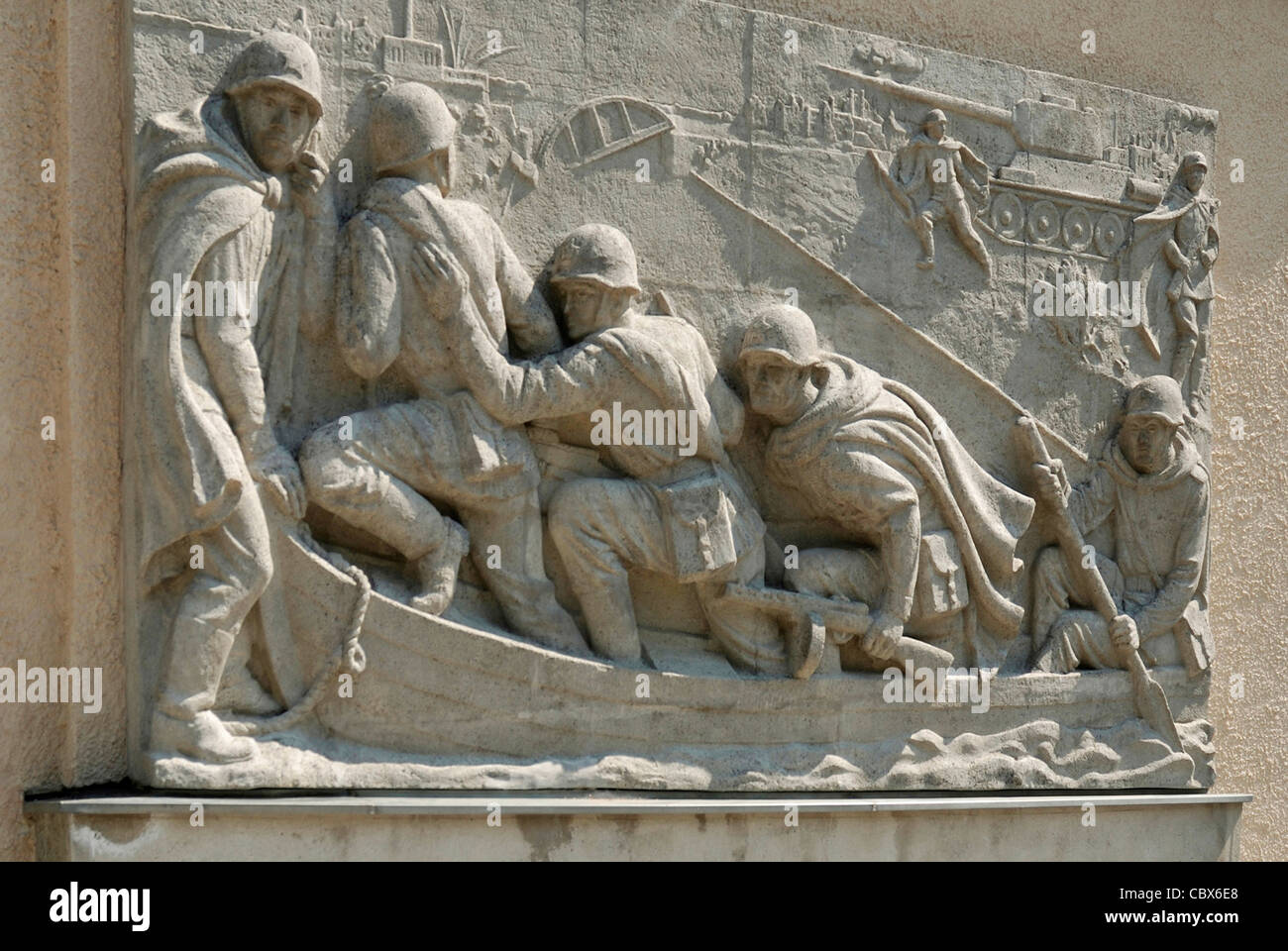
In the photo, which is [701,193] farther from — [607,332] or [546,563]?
[546,563]

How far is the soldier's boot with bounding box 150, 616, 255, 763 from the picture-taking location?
517 cm

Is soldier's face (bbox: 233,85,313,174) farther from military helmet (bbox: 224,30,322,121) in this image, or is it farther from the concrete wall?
the concrete wall

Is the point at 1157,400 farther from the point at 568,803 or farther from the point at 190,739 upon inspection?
the point at 190,739

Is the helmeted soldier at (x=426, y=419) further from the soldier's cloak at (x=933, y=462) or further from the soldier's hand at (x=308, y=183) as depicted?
the soldier's cloak at (x=933, y=462)

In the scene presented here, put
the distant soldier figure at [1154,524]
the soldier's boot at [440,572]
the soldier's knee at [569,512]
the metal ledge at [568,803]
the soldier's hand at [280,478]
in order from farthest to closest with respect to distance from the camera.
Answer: the distant soldier figure at [1154,524] < the soldier's knee at [569,512] < the soldier's boot at [440,572] < the soldier's hand at [280,478] < the metal ledge at [568,803]

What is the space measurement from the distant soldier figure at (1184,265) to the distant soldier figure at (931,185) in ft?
2.75

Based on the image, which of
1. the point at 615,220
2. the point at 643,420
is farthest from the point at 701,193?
the point at 643,420

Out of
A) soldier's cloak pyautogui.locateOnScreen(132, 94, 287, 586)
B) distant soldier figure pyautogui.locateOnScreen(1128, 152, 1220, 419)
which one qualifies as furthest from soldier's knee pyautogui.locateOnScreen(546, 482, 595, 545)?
distant soldier figure pyautogui.locateOnScreen(1128, 152, 1220, 419)

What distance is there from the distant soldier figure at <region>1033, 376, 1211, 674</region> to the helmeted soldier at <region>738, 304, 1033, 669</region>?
0.55 m

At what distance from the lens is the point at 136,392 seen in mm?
5234

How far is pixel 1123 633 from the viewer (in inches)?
263

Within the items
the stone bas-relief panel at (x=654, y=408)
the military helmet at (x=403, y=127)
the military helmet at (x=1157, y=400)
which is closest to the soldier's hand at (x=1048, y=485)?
the stone bas-relief panel at (x=654, y=408)

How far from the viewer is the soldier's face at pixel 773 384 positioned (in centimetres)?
609

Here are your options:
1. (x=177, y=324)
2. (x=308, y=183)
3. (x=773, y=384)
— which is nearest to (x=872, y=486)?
(x=773, y=384)
